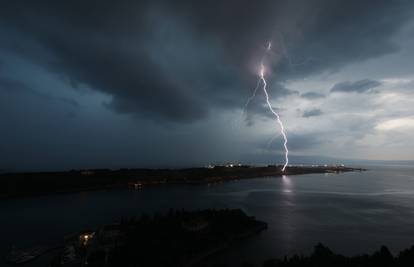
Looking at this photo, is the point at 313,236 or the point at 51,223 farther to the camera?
the point at 51,223

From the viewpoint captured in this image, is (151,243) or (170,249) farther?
(151,243)

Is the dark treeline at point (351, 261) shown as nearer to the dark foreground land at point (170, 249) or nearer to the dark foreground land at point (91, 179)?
the dark foreground land at point (170, 249)

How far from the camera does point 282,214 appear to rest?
35844mm

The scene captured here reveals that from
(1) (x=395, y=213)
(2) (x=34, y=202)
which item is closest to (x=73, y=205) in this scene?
(2) (x=34, y=202)

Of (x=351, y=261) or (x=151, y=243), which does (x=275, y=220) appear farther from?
(x=151, y=243)

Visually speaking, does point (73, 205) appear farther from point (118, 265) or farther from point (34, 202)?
point (118, 265)

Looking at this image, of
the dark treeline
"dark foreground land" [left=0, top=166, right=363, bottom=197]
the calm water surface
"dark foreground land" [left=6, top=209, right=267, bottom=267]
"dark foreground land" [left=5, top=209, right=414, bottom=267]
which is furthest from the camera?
"dark foreground land" [left=0, top=166, right=363, bottom=197]

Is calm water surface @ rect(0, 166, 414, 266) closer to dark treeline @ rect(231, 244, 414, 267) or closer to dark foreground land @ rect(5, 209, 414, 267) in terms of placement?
dark foreground land @ rect(5, 209, 414, 267)

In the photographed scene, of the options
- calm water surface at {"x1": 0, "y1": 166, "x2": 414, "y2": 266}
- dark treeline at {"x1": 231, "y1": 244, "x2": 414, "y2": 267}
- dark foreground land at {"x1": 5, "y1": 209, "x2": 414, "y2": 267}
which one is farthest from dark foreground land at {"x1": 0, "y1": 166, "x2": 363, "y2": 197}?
dark treeline at {"x1": 231, "y1": 244, "x2": 414, "y2": 267}

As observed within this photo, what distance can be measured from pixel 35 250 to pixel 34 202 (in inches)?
1134

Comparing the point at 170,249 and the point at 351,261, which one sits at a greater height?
the point at 170,249

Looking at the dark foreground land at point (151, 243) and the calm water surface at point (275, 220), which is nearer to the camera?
the dark foreground land at point (151, 243)

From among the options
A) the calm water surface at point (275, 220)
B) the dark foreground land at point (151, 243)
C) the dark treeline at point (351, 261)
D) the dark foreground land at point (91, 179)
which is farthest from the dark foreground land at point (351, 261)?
the dark foreground land at point (91, 179)

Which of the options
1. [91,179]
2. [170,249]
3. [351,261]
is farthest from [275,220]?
[91,179]
